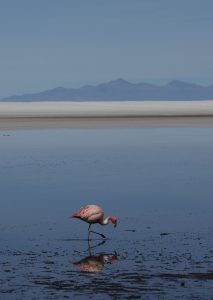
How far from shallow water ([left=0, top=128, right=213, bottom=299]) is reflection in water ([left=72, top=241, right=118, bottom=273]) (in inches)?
0.6

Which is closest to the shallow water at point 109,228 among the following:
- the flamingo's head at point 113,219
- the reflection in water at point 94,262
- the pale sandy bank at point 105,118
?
the reflection in water at point 94,262

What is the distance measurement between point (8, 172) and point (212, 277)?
47.8ft

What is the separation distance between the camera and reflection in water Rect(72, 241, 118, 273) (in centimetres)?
1043

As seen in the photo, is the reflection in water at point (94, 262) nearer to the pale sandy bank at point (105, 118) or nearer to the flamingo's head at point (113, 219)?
the flamingo's head at point (113, 219)

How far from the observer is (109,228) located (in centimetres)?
1410

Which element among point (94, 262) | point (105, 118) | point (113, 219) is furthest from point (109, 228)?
point (105, 118)

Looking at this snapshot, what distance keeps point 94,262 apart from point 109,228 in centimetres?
315

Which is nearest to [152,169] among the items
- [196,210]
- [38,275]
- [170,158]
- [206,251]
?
[170,158]

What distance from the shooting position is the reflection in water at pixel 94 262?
34.2 ft

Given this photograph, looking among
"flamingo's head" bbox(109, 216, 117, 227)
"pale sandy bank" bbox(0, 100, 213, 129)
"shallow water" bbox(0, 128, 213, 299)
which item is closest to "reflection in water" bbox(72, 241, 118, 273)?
"shallow water" bbox(0, 128, 213, 299)

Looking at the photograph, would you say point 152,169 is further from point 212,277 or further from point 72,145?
point 212,277

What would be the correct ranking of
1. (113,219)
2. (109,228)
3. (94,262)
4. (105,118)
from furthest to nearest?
(105,118) < (109,228) < (113,219) < (94,262)

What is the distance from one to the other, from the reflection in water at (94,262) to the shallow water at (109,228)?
0.02 m

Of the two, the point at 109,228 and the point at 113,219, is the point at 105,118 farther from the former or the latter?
the point at 113,219
